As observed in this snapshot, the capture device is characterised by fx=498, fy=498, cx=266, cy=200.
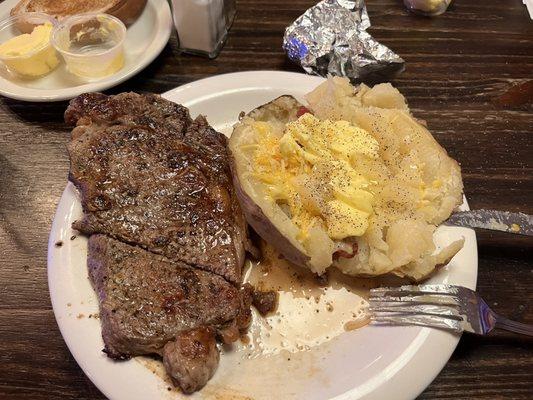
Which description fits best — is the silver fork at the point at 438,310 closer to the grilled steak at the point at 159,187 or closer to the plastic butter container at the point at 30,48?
the grilled steak at the point at 159,187

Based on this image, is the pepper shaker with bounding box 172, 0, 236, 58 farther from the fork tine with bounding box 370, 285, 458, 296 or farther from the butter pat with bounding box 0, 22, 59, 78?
the fork tine with bounding box 370, 285, 458, 296

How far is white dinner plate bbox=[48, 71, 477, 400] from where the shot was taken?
5.06 ft

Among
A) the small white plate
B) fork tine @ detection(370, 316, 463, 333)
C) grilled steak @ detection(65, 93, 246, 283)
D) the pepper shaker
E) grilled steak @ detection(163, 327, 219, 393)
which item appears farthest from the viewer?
the pepper shaker

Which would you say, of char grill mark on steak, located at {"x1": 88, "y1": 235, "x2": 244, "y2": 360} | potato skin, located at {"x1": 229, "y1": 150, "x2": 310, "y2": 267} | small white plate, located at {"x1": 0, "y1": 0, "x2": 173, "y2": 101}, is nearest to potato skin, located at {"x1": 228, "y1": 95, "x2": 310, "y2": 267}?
potato skin, located at {"x1": 229, "y1": 150, "x2": 310, "y2": 267}

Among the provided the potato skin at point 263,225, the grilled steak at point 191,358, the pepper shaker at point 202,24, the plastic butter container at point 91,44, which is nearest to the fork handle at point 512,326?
the potato skin at point 263,225

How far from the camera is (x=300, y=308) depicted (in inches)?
71.3

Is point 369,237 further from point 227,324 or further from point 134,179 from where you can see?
point 134,179

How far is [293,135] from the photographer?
1840 millimetres

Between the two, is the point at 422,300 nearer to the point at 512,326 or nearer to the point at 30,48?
the point at 512,326

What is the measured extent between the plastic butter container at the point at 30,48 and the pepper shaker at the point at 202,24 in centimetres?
69

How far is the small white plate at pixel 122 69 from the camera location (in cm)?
244

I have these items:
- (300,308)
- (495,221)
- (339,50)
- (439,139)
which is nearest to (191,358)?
(300,308)

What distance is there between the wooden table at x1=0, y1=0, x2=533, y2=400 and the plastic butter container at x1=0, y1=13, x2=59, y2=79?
22 cm

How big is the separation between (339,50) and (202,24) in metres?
0.74
